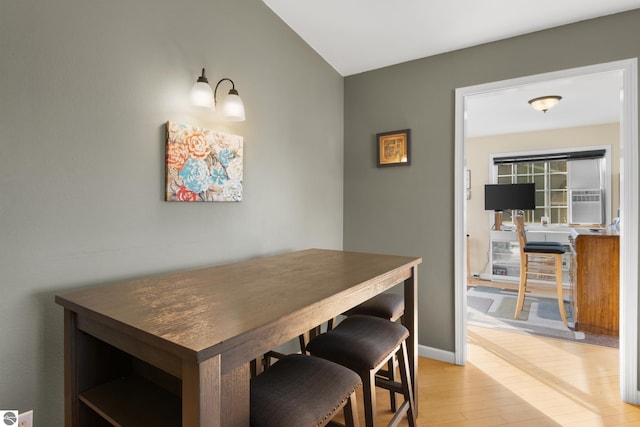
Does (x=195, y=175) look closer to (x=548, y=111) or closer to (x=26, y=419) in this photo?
(x=26, y=419)

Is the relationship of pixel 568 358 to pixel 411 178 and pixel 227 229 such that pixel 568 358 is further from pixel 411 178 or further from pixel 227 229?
pixel 227 229

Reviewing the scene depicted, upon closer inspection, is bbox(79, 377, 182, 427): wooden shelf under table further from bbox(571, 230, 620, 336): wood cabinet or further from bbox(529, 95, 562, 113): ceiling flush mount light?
bbox(529, 95, 562, 113): ceiling flush mount light

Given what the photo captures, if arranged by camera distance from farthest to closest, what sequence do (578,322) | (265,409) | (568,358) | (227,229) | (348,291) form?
(578,322), (568,358), (227,229), (348,291), (265,409)

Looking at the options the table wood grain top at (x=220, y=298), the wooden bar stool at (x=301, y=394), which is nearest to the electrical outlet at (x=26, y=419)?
the table wood grain top at (x=220, y=298)

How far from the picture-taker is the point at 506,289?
15.8 feet

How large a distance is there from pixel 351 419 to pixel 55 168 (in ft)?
4.61

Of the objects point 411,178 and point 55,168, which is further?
point 411,178

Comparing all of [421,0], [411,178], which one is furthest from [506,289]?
[421,0]

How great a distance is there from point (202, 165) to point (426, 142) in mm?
1732

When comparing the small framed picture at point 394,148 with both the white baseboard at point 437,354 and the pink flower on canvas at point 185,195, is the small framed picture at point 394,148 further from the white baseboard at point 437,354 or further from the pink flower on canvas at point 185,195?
the pink flower on canvas at point 185,195

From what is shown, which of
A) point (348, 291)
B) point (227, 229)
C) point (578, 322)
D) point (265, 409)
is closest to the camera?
point (265, 409)

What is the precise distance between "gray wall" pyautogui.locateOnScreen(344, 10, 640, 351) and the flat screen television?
316 centimetres

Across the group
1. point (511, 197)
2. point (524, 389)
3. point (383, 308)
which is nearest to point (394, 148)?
point (383, 308)

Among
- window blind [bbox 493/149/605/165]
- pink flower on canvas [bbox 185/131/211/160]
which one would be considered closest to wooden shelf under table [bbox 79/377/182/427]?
pink flower on canvas [bbox 185/131/211/160]
